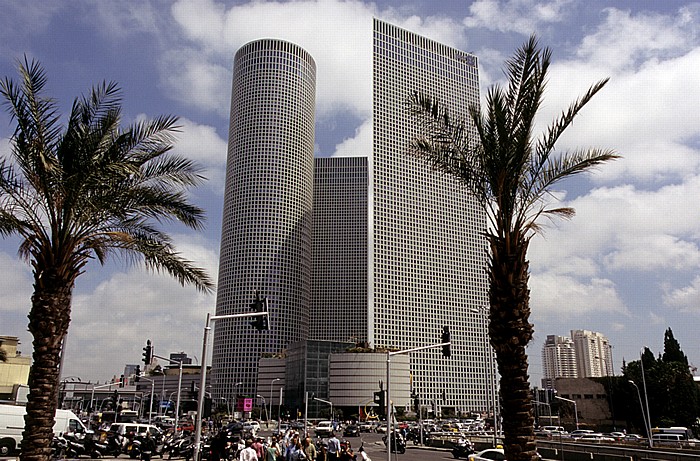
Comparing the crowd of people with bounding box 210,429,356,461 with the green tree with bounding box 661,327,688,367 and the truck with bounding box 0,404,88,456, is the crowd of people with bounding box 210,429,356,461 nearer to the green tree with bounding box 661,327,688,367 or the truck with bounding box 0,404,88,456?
the truck with bounding box 0,404,88,456

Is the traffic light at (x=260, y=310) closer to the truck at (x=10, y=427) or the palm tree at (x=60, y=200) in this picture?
the palm tree at (x=60, y=200)

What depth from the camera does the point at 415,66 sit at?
170 metres

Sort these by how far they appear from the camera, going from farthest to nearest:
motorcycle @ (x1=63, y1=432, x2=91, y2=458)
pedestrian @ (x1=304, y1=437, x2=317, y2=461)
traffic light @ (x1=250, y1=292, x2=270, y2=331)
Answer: motorcycle @ (x1=63, y1=432, x2=91, y2=458), pedestrian @ (x1=304, y1=437, x2=317, y2=461), traffic light @ (x1=250, y1=292, x2=270, y2=331)

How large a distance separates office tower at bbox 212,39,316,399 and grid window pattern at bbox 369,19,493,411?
27825 millimetres

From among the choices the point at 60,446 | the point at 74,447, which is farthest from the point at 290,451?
the point at 74,447

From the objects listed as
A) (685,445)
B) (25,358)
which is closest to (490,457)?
(685,445)

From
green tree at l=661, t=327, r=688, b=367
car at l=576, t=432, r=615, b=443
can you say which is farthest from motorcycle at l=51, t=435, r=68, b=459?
green tree at l=661, t=327, r=688, b=367

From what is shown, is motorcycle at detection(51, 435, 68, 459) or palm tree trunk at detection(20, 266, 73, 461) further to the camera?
motorcycle at detection(51, 435, 68, 459)

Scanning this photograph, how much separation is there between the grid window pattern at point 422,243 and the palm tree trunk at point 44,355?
153 metres

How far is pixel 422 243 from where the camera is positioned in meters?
180

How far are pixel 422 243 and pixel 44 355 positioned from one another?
170 m

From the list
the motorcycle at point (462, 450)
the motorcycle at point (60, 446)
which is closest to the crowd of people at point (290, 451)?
the motorcycle at point (60, 446)

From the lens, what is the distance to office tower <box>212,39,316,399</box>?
175250 millimetres

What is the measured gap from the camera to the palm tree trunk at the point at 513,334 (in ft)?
43.2
